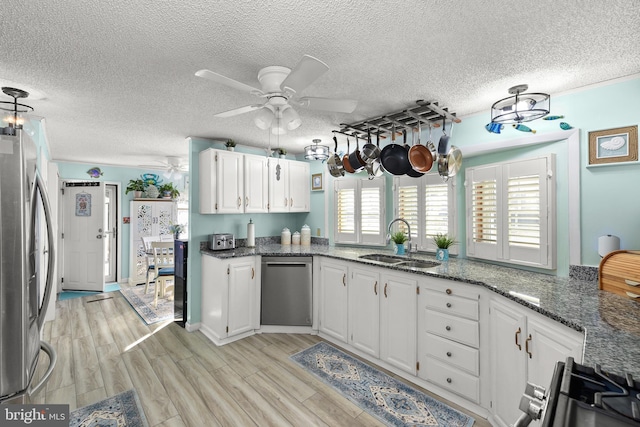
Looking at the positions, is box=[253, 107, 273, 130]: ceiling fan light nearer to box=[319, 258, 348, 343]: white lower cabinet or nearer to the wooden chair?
box=[319, 258, 348, 343]: white lower cabinet

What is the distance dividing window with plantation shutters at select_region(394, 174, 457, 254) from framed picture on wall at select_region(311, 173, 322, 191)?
1.25m

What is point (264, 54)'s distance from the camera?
1.70 metres

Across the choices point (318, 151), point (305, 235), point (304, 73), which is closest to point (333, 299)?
point (305, 235)

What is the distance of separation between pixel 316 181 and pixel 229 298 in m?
2.03

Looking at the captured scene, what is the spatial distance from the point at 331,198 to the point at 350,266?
4.43 ft

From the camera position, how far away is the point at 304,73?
141cm

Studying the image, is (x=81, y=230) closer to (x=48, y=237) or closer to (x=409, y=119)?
(x=48, y=237)

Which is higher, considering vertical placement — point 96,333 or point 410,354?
point 410,354

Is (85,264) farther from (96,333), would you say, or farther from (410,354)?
(410,354)

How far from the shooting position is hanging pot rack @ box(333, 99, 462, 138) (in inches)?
99.0

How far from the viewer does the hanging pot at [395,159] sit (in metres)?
2.89

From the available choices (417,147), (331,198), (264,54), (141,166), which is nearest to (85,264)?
(141,166)

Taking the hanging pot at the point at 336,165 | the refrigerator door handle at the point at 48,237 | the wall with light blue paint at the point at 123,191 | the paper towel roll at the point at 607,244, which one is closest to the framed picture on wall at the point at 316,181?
the hanging pot at the point at 336,165

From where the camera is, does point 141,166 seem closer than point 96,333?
No
